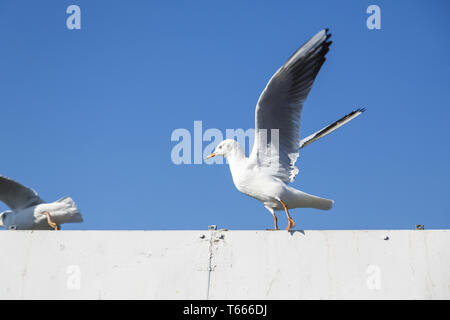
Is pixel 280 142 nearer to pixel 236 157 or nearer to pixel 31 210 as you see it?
pixel 236 157

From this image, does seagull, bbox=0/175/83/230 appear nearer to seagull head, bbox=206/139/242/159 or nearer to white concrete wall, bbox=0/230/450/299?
white concrete wall, bbox=0/230/450/299

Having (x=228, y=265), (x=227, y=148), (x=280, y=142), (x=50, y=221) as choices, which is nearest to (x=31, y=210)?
(x=50, y=221)

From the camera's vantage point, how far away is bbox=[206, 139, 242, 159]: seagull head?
6.79m

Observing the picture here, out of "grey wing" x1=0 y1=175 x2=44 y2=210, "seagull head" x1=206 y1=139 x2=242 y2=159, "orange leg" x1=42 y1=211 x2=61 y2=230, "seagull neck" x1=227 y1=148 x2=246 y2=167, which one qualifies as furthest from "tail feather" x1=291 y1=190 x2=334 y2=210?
"grey wing" x1=0 y1=175 x2=44 y2=210

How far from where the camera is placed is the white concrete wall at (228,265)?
4.69 meters

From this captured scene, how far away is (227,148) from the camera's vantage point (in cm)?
684

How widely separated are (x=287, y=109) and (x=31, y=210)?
12.9 ft

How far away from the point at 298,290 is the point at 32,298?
2.45 meters

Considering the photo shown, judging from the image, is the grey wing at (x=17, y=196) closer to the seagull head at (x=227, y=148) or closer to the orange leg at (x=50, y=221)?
the orange leg at (x=50, y=221)

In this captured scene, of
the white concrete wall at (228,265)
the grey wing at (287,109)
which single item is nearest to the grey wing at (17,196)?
the white concrete wall at (228,265)

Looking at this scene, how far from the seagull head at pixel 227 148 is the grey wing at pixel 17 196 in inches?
122
